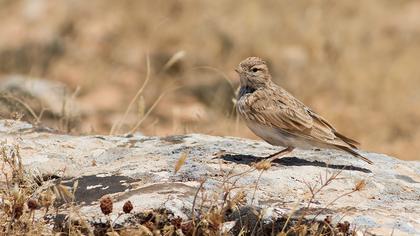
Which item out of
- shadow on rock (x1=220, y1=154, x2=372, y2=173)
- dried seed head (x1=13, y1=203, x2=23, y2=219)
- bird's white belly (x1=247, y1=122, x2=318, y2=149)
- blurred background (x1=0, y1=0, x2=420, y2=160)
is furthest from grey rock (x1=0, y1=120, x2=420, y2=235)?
blurred background (x1=0, y1=0, x2=420, y2=160)

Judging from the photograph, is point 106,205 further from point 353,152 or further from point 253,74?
point 253,74

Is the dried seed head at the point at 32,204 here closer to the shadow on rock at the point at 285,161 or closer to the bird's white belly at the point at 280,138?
the shadow on rock at the point at 285,161

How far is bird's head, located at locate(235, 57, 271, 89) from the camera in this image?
6203 millimetres

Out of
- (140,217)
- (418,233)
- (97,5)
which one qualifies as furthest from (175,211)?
(97,5)

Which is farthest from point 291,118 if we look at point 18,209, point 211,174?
point 18,209

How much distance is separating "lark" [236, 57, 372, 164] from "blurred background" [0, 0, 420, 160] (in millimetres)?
4912

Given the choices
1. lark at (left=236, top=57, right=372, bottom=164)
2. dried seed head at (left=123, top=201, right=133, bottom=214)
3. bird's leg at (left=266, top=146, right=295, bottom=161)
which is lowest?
dried seed head at (left=123, top=201, right=133, bottom=214)

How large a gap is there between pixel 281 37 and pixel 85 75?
320 centimetres

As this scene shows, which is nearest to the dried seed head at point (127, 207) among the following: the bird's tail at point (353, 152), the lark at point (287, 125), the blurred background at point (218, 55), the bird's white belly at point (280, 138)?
the lark at point (287, 125)

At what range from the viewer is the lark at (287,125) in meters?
5.62

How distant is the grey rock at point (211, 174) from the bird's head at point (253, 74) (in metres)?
0.44

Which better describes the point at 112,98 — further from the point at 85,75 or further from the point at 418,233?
the point at 418,233

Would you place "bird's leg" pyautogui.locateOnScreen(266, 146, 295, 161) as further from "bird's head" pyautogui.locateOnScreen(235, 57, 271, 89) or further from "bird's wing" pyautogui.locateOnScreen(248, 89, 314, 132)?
"bird's head" pyautogui.locateOnScreen(235, 57, 271, 89)

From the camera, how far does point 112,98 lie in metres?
12.9
